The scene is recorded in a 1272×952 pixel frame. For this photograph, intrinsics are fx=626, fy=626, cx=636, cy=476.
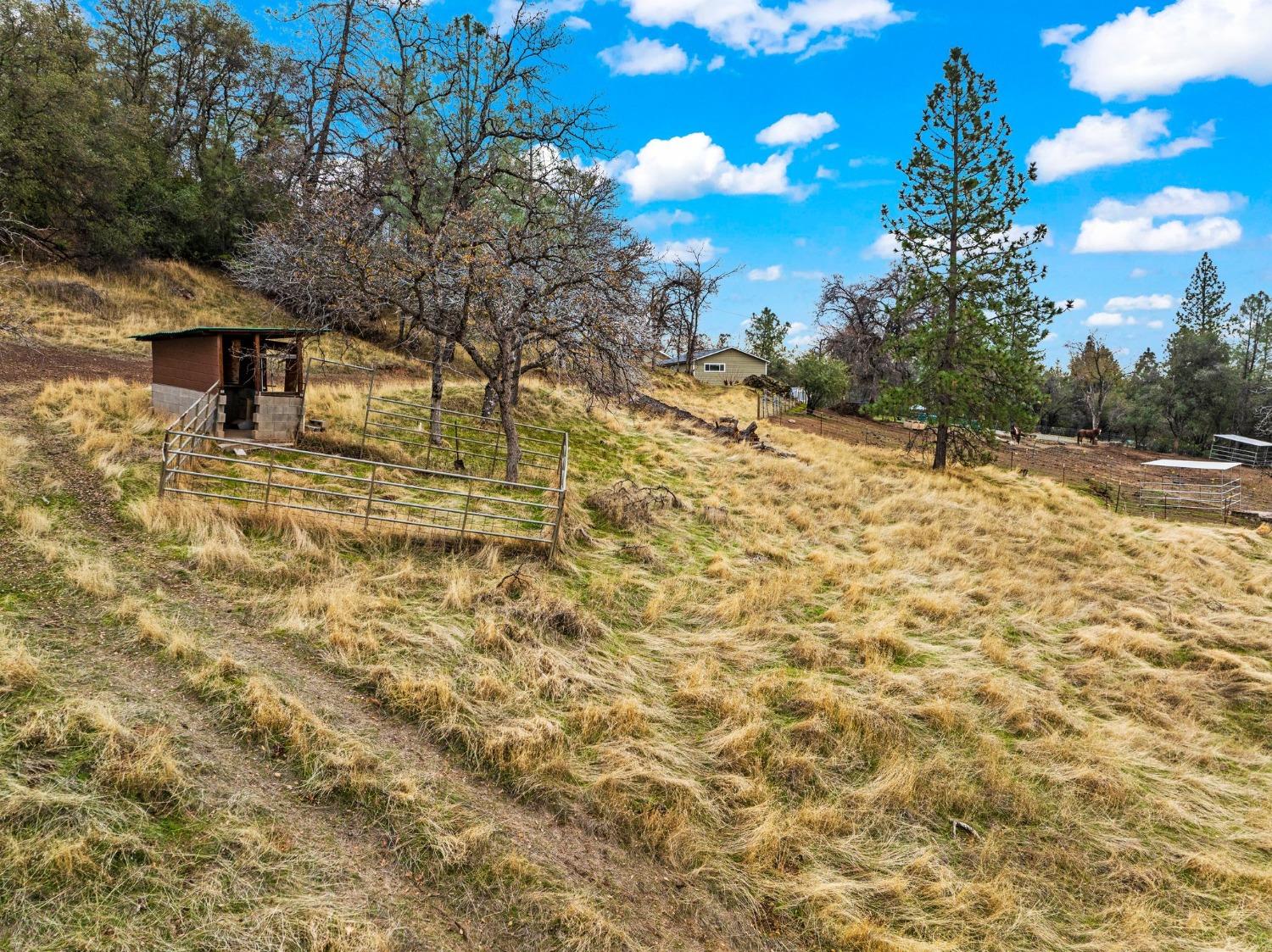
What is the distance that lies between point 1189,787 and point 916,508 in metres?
12.6

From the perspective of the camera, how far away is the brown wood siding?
1506 centimetres

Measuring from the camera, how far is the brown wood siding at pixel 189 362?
1506 cm

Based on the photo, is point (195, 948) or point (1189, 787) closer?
point (195, 948)

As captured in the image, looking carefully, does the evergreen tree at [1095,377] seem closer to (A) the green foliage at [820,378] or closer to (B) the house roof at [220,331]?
(A) the green foliage at [820,378]

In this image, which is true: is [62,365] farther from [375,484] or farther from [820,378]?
[820,378]

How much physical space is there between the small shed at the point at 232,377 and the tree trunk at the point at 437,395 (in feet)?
9.94

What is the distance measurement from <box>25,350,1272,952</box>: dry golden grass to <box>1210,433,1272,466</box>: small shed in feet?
161

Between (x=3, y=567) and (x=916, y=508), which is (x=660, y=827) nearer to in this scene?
(x=3, y=567)

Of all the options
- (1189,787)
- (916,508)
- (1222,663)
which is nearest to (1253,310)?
(916,508)

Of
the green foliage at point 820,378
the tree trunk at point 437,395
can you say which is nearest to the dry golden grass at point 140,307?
the tree trunk at point 437,395

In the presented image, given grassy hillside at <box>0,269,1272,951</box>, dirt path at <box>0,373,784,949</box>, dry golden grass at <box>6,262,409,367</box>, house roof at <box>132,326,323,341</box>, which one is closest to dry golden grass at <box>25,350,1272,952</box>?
grassy hillside at <box>0,269,1272,951</box>

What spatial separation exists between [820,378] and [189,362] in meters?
39.3

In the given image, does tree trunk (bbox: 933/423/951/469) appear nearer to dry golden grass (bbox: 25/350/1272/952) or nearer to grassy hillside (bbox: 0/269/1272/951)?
dry golden grass (bbox: 25/350/1272/952)

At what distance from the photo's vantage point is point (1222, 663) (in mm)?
11492
